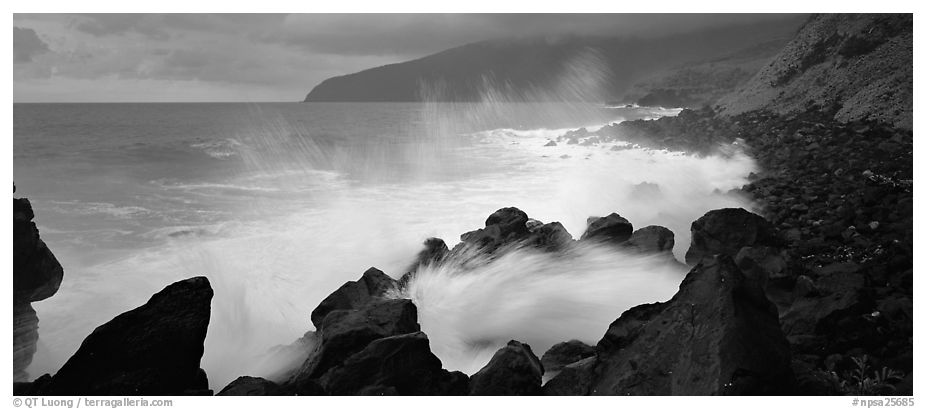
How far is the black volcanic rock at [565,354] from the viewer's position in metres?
4.73

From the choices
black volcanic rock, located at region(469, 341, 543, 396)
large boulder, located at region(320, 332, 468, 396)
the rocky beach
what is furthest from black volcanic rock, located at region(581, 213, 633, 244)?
large boulder, located at region(320, 332, 468, 396)

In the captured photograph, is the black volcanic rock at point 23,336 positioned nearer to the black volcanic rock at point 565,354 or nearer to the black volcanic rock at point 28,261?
the black volcanic rock at point 28,261

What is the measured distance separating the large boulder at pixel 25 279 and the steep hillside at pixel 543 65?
637 cm

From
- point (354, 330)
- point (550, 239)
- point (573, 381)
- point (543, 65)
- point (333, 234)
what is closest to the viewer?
A: point (573, 381)

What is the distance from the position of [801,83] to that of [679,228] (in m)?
10.4

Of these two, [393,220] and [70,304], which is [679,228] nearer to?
[393,220]

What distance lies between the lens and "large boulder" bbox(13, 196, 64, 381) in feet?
18.7

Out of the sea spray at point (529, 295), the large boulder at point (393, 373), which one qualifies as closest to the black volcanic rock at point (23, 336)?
the large boulder at point (393, 373)

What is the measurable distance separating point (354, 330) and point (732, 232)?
4512 mm

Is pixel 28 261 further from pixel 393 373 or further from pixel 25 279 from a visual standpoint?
pixel 393 373

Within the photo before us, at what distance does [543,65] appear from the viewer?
14.8 m

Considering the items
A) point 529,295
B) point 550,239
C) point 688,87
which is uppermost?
point 688,87

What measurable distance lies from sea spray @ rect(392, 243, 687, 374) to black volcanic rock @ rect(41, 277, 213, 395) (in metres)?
2.34

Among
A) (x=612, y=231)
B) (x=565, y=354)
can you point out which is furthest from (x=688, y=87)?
(x=565, y=354)
